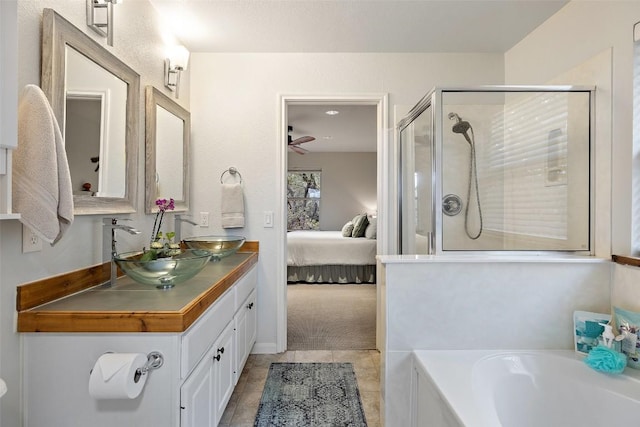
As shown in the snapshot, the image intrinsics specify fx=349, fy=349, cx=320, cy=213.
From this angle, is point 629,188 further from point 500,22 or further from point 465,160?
point 500,22

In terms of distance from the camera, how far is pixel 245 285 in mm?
2350

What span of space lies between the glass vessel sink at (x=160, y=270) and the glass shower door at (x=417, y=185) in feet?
4.28

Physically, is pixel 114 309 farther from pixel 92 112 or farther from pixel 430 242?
pixel 430 242

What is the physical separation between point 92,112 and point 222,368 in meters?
1.36

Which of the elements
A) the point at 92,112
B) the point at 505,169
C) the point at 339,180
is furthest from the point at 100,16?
the point at 339,180

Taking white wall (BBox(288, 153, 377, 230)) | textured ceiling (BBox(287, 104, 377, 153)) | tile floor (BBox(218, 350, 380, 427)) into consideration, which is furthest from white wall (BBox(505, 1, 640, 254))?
white wall (BBox(288, 153, 377, 230))

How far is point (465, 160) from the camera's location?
2.15 m

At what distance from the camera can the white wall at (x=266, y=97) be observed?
111 inches

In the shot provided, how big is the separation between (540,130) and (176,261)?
87.5 inches

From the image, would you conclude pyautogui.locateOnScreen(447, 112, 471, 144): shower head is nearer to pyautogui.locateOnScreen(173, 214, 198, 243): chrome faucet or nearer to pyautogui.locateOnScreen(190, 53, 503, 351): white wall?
pyautogui.locateOnScreen(190, 53, 503, 351): white wall

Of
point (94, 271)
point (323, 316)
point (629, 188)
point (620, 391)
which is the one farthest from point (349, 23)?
point (323, 316)

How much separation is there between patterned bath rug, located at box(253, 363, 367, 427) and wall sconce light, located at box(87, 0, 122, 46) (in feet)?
6.96

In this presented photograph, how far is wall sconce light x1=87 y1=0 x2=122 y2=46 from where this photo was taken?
5.03ft

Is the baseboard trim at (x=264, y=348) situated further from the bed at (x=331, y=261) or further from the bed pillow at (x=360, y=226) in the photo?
the bed pillow at (x=360, y=226)
